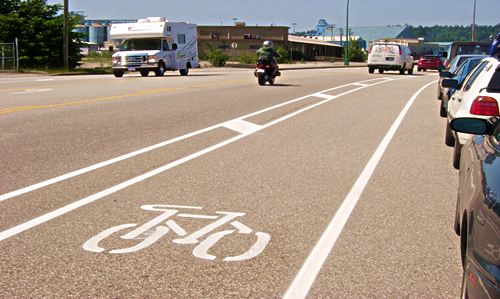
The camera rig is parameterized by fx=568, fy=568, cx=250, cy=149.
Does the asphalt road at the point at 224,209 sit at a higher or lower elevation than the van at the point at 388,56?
lower

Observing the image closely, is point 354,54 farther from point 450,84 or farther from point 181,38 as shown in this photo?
point 450,84

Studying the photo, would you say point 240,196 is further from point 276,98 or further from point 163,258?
point 276,98

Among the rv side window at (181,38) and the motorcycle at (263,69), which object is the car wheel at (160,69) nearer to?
the rv side window at (181,38)

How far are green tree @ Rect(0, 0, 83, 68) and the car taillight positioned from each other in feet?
117

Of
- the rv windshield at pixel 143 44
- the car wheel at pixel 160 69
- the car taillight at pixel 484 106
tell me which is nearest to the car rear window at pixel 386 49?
the car wheel at pixel 160 69

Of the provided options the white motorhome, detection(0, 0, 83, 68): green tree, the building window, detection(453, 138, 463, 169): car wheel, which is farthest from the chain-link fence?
the building window

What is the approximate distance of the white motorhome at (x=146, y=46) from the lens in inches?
1153

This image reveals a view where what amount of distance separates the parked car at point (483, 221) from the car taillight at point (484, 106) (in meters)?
3.34

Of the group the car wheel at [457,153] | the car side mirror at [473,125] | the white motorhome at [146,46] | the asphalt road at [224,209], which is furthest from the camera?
the white motorhome at [146,46]

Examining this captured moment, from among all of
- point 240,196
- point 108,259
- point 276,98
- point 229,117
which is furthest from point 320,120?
point 108,259

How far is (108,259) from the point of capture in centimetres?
448

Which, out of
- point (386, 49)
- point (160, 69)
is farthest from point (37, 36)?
point (386, 49)

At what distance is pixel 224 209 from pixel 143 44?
84.7ft

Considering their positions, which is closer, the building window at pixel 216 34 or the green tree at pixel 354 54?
the green tree at pixel 354 54
